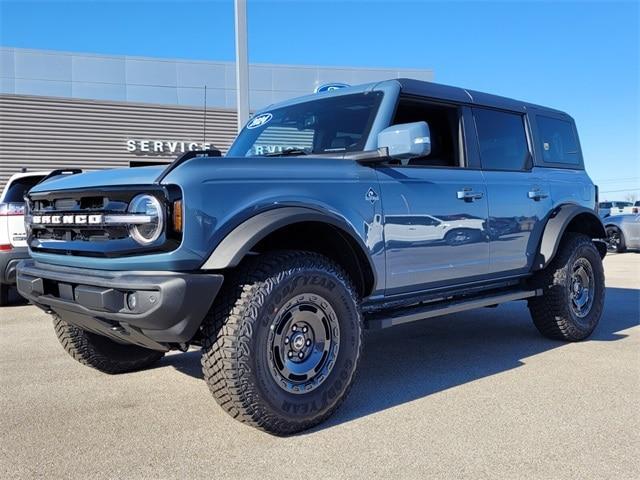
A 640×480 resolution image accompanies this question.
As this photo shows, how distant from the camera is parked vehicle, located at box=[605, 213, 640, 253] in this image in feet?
49.8

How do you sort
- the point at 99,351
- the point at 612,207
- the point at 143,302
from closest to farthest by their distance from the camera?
the point at 143,302 → the point at 99,351 → the point at 612,207

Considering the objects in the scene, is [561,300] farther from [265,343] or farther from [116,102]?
[116,102]

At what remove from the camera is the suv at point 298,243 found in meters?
2.81

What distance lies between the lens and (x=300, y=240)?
11.4 feet

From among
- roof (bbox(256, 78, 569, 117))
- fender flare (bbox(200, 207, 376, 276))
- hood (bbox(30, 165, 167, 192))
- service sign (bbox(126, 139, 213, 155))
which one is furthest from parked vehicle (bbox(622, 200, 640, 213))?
hood (bbox(30, 165, 167, 192))

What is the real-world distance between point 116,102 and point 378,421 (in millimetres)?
18385

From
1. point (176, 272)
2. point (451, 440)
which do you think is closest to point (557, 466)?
point (451, 440)

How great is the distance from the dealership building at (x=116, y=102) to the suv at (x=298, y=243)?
13.9m

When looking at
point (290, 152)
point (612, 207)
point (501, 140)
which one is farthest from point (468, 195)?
point (612, 207)

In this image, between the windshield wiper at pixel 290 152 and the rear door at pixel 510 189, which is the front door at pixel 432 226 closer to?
the rear door at pixel 510 189

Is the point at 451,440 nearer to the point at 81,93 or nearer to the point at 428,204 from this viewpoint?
the point at 428,204

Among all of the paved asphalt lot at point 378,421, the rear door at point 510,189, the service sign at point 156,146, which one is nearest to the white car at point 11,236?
the paved asphalt lot at point 378,421

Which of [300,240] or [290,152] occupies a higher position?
[290,152]

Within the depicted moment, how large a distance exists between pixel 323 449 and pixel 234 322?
766 millimetres
